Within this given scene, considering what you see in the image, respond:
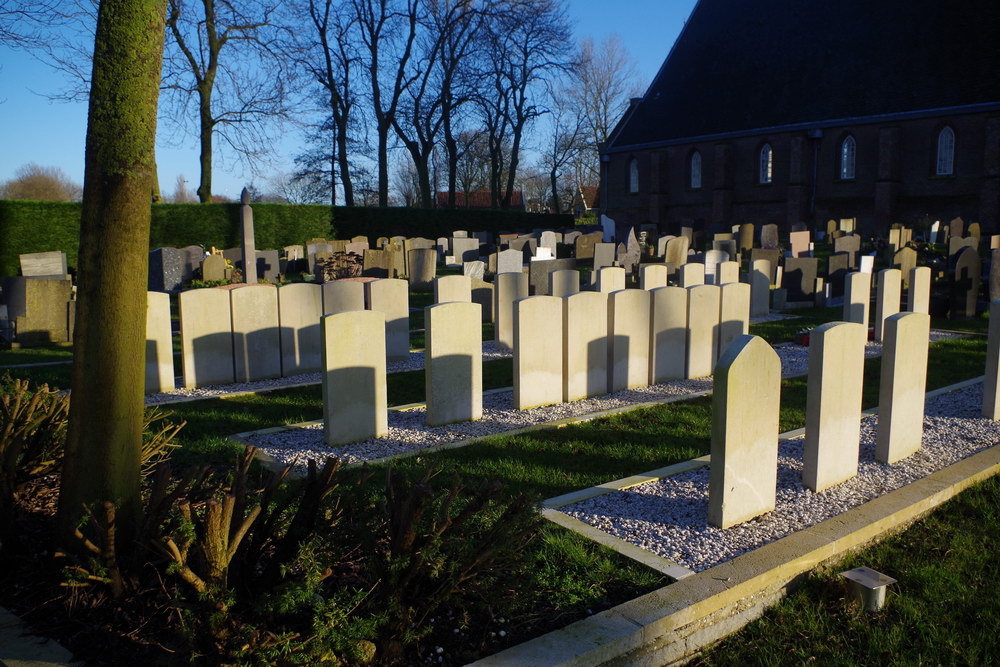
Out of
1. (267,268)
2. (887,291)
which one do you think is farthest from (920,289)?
(267,268)

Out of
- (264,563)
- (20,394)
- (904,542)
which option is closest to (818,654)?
(904,542)

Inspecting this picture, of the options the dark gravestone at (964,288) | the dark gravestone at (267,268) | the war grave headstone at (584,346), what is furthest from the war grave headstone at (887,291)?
the dark gravestone at (267,268)

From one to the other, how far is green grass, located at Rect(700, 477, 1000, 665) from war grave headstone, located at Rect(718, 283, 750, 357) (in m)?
4.95

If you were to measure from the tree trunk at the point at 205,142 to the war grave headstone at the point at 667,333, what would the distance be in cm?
2769

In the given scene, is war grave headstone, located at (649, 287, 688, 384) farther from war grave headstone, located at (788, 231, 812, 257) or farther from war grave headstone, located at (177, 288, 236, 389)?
war grave headstone, located at (788, 231, 812, 257)

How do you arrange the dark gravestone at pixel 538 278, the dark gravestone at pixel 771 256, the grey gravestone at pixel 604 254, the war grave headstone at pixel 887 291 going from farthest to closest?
the grey gravestone at pixel 604 254 < the dark gravestone at pixel 771 256 < the dark gravestone at pixel 538 278 < the war grave headstone at pixel 887 291

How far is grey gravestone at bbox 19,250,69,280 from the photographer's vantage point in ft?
50.9

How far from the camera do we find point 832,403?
16.2 feet

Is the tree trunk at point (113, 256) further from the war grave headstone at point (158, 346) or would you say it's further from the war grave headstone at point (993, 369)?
the war grave headstone at point (993, 369)

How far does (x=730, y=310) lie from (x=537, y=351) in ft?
10.4

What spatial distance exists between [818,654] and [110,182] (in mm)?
3585

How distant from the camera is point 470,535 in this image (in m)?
3.29

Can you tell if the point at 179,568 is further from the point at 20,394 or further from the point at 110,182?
the point at 20,394

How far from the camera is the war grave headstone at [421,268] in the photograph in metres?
18.5
